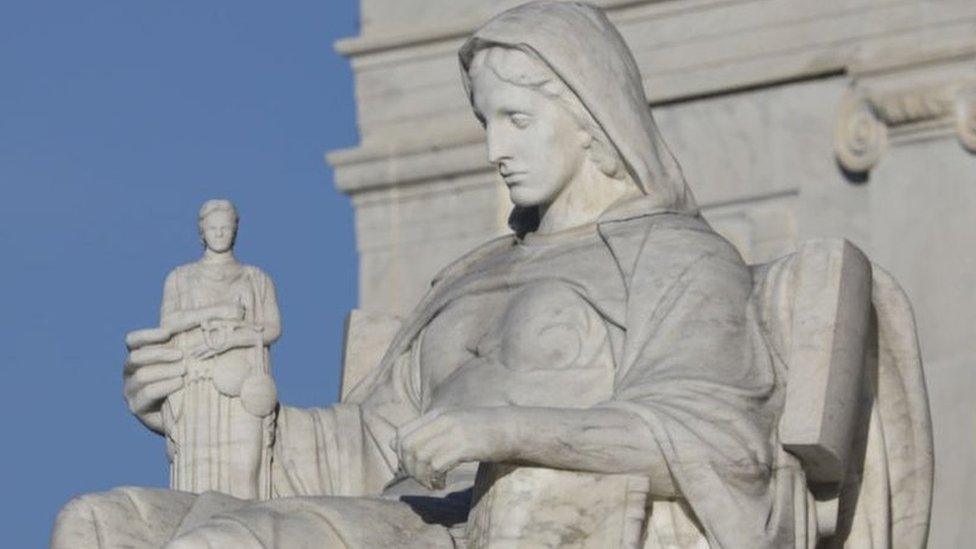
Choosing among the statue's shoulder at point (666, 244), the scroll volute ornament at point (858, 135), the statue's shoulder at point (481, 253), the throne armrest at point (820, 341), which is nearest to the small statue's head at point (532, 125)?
the statue's shoulder at point (666, 244)

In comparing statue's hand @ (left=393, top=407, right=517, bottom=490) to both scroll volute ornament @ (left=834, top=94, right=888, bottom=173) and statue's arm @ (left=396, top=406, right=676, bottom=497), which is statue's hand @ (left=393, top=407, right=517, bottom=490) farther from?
scroll volute ornament @ (left=834, top=94, right=888, bottom=173)

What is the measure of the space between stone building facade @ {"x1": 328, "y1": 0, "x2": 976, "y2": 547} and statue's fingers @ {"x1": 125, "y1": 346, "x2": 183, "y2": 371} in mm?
4586

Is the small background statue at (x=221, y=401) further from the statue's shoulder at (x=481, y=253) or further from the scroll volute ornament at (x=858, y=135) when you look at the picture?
the scroll volute ornament at (x=858, y=135)

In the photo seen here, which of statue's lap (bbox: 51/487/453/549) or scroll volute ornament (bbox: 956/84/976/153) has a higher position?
scroll volute ornament (bbox: 956/84/976/153)

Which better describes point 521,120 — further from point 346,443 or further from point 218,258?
point 218,258

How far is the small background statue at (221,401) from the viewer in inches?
918

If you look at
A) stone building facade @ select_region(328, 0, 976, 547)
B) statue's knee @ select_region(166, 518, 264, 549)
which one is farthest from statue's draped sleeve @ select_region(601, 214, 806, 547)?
stone building facade @ select_region(328, 0, 976, 547)

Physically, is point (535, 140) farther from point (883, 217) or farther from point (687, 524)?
point (883, 217)

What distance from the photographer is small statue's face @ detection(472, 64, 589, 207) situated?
22.8m

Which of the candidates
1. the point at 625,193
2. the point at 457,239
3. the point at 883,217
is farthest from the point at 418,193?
the point at 625,193

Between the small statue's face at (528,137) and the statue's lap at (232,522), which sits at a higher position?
the small statue's face at (528,137)

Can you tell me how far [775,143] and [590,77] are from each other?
5.31 m

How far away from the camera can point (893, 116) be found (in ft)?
90.9

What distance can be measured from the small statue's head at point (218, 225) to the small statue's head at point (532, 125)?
4.57 feet
